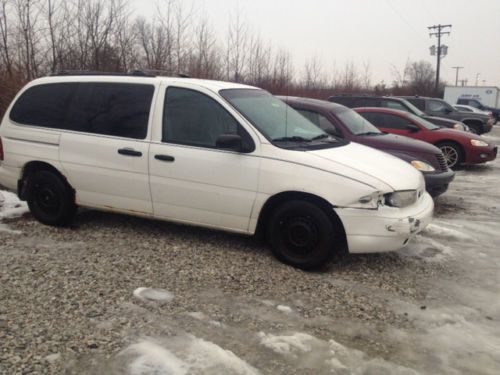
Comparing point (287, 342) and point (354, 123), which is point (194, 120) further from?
point (354, 123)

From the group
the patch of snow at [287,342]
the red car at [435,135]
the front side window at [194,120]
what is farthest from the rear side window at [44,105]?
the red car at [435,135]

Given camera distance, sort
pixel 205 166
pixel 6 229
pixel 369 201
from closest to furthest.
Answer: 1. pixel 369 201
2. pixel 205 166
3. pixel 6 229

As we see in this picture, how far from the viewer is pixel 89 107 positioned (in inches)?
205

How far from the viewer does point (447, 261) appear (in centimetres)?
494

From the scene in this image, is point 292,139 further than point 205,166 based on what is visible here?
Yes

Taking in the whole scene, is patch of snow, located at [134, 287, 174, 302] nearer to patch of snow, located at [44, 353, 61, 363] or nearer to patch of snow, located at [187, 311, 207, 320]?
patch of snow, located at [187, 311, 207, 320]

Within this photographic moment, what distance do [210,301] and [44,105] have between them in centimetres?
327

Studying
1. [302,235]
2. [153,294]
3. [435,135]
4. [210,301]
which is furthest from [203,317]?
[435,135]

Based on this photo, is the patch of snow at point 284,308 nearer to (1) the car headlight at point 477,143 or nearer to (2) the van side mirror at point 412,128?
(2) the van side mirror at point 412,128

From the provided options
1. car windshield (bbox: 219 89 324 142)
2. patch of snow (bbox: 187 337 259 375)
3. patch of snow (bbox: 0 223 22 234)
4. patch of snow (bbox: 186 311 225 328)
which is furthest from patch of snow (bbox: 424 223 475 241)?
patch of snow (bbox: 0 223 22 234)

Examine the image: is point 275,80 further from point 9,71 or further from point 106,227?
point 106,227

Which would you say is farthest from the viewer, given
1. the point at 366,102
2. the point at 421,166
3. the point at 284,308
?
the point at 366,102

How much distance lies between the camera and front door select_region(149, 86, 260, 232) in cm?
449

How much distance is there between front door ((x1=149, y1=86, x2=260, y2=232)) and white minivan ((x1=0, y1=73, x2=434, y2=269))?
11mm
